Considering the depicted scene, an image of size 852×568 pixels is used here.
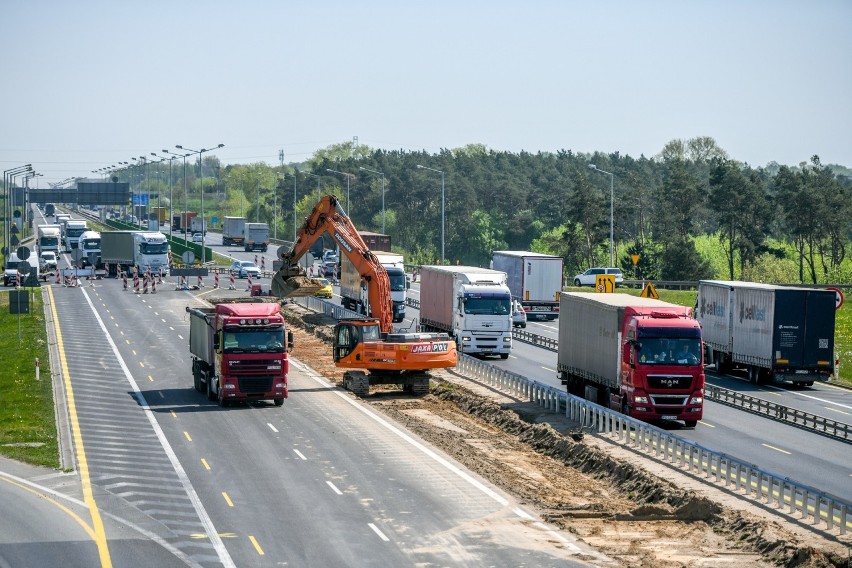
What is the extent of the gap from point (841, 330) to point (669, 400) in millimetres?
41889

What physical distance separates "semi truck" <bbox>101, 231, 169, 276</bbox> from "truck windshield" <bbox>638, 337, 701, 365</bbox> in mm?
72928

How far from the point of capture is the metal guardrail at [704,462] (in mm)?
28234

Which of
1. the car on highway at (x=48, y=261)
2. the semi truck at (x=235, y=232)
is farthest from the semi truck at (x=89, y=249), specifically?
the semi truck at (x=235, y=232)

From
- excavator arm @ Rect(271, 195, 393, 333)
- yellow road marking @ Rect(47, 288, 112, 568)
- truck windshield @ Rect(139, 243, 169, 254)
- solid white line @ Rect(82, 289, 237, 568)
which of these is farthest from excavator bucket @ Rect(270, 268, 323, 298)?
truck windshield @ Rect(139, 243, 169, 254)

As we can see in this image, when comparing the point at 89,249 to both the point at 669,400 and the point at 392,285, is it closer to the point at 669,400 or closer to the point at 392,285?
the point at 392,285

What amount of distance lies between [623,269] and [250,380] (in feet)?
293

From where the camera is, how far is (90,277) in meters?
114

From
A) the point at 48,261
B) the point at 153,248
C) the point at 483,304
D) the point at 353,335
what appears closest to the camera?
the point at 353,335

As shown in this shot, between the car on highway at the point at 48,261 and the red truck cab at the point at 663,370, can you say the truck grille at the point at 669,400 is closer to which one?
the red truck cab at the point at 663,370

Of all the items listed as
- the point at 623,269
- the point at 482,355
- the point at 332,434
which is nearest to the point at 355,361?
the point at 332,434

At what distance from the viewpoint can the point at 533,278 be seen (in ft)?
258

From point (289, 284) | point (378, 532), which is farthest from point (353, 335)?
point (378, 532)

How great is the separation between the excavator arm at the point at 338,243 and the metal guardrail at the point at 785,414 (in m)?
13.8

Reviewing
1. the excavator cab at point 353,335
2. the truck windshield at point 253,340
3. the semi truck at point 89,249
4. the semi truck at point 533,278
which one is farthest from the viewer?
the semi truck at point 89,249
